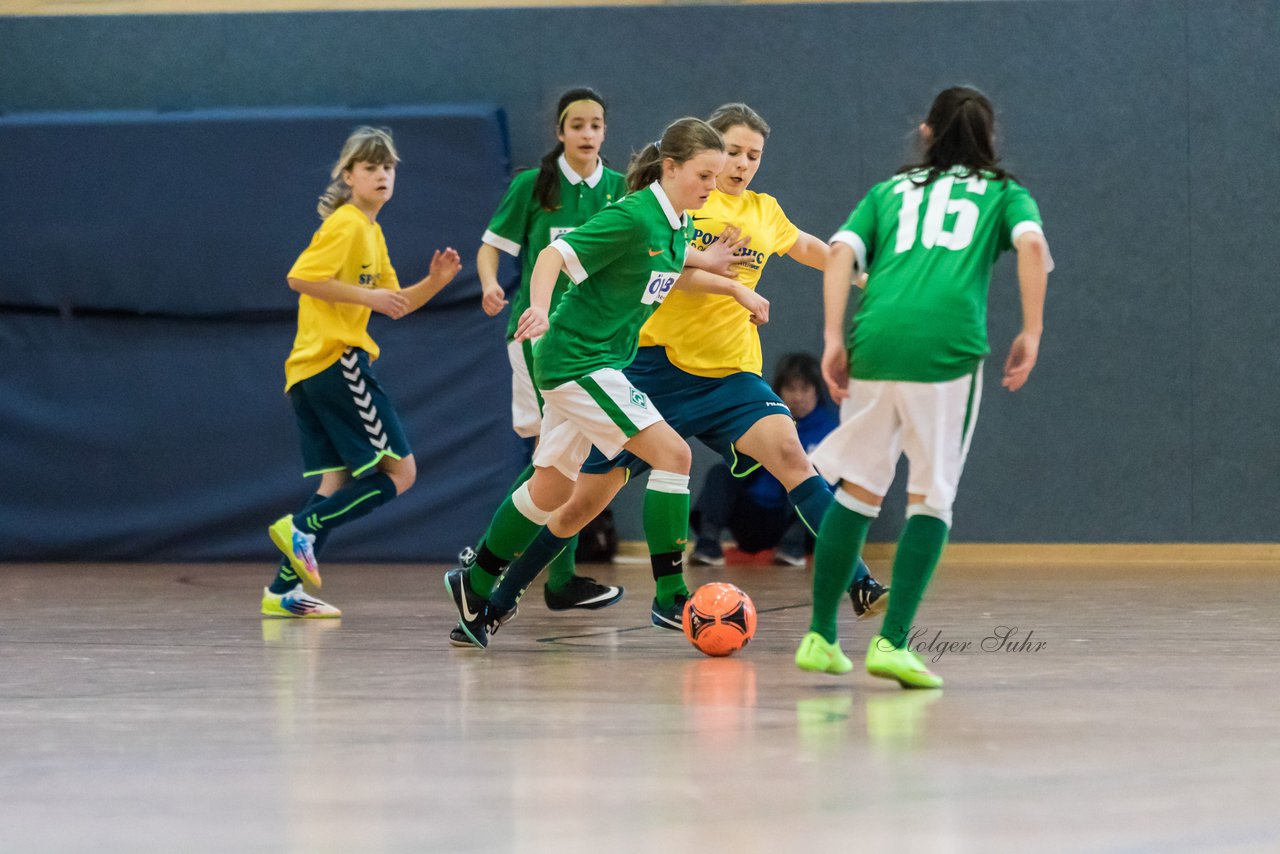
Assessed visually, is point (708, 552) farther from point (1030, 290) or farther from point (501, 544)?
point (1030, 290)

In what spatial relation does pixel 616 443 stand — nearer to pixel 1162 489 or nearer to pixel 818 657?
pixel 818 657

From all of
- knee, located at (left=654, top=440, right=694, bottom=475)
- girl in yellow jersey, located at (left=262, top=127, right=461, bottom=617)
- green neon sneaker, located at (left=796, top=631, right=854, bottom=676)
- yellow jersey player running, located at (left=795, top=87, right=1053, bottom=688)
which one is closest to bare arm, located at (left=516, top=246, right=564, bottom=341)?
knee, located at (left=654, top=440, right=694, bottom=475)

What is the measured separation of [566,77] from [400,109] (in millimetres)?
970

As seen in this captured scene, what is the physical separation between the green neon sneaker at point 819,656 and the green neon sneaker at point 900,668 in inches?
6.7

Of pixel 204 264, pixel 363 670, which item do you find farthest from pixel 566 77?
pixel 363 670

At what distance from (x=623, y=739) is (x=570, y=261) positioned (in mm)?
1676

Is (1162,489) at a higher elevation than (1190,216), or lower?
lower

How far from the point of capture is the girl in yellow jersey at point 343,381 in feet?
18.7

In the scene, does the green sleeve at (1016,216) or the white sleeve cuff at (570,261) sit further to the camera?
the white sleeve cuff at (570,261)

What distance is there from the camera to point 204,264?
855 cm

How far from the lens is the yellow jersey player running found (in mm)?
3604

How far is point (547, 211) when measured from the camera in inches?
240

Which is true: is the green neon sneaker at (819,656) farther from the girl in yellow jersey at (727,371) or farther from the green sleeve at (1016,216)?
the green sleeve at (1016,216)

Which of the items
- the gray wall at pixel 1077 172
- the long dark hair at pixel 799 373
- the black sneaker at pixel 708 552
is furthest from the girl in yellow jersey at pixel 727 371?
the gray wall at pixel 1077 172
